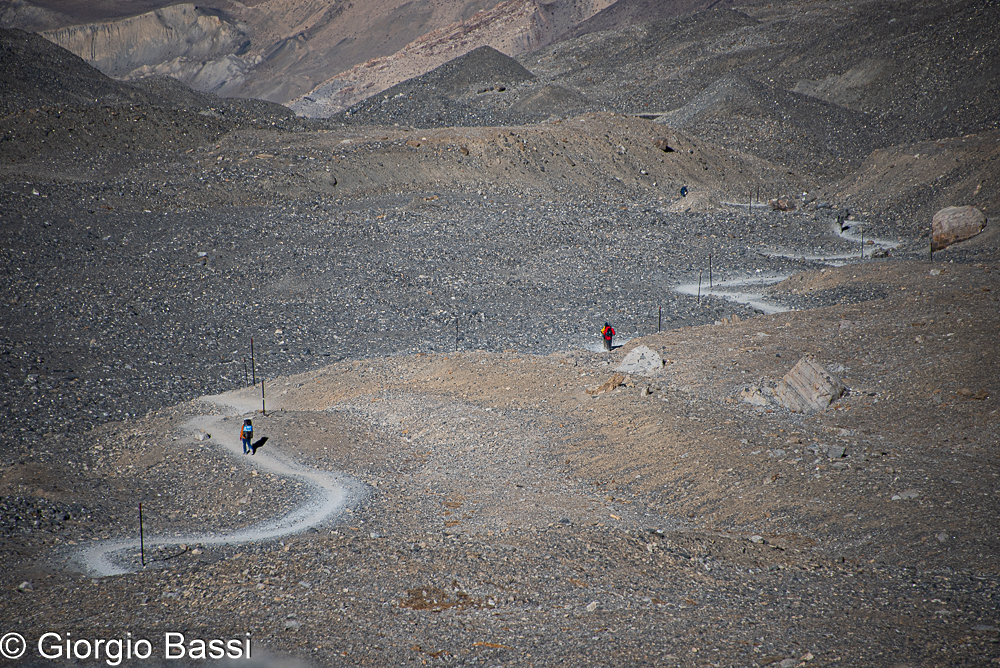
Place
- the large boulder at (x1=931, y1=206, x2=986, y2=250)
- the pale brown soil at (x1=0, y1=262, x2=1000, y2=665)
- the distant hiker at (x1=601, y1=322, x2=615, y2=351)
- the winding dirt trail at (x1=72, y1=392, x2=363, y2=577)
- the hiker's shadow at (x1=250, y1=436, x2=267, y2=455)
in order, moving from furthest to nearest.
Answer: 1. the large boulder at (x1=931, y1=206, x2=986, y2=250)
2. the distant hiker at (x1=601, y1=322, x2=615, y2=351)
3. the hiker's shadow at (x1=250, y1=436, x2=267, y2=455)
4. the winding dirt trail at (x1=72, y1=392, x2=363, y2=577)
5. the pale brown soil at (x1=0, y1=262, x2=1000, y2=665)

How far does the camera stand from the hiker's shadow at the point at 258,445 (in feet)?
35.6

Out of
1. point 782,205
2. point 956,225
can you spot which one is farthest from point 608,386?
point 782,205

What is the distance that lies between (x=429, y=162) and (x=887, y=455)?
2717 centimetres

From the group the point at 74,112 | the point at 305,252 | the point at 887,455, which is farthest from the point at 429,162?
the point at 887,455

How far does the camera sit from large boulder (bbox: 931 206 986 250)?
24.6 m

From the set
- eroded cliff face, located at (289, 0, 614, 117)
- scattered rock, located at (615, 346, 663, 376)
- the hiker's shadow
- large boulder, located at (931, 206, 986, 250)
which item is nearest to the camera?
the hiker's shadow

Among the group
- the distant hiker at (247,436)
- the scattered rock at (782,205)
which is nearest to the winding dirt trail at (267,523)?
the distant hiker at (247,436)

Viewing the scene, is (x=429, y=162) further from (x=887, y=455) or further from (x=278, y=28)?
(x=278, y=28)

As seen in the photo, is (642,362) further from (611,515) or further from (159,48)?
(159,48)

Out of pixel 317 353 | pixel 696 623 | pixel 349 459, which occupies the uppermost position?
pixel 317 353

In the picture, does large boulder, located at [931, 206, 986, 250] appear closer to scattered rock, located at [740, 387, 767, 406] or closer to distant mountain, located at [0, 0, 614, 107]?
scattered rock, located at [740, 387, 767, 406]

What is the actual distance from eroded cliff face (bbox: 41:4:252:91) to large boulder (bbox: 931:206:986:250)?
120576 millimetres

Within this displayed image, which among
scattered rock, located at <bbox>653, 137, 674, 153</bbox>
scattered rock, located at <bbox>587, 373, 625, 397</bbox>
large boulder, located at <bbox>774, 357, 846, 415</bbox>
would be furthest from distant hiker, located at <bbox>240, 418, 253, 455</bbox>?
scattered rock, located at <bbox>653, 137, 674, 153</bbox>

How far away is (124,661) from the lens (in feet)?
18.9
